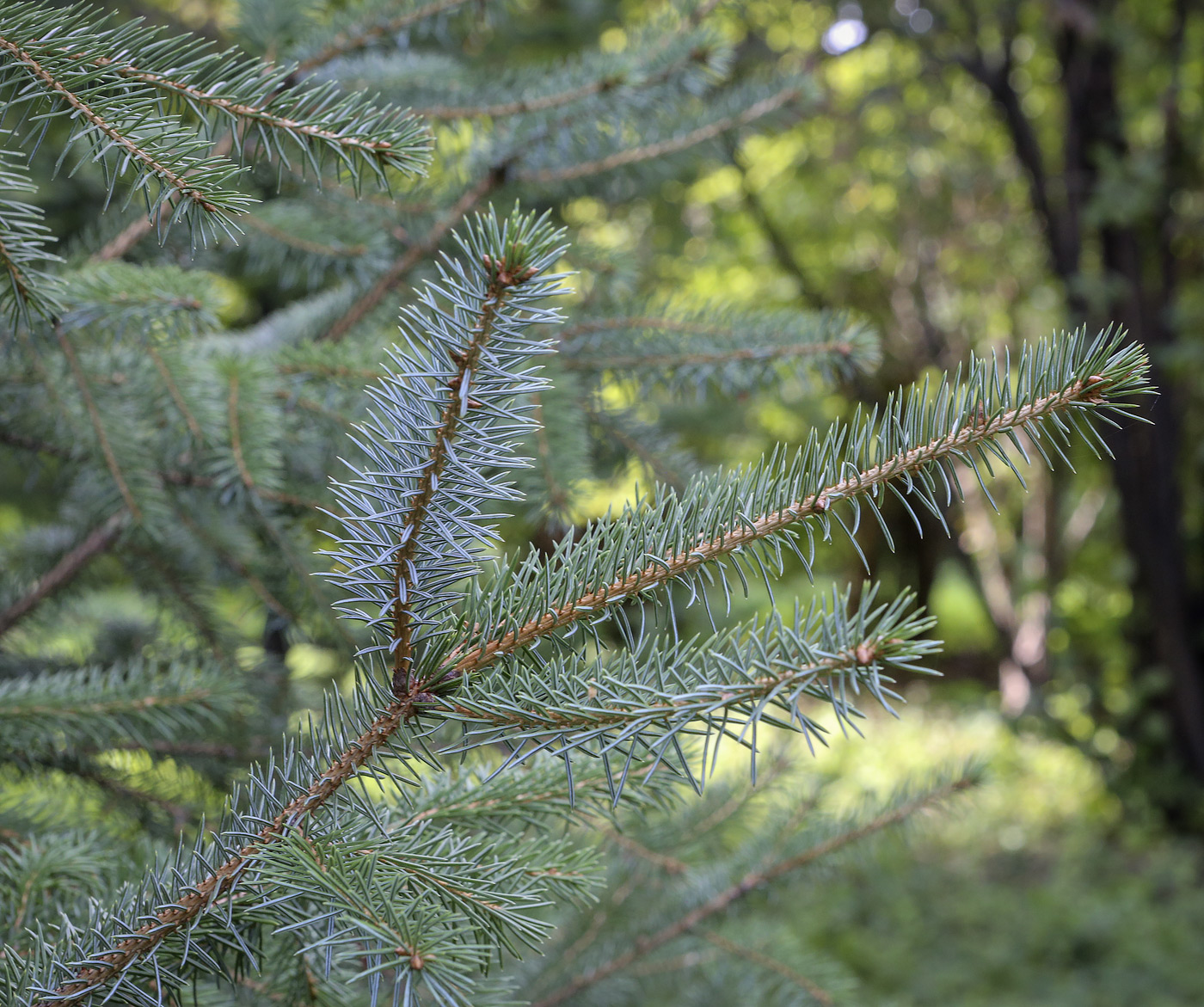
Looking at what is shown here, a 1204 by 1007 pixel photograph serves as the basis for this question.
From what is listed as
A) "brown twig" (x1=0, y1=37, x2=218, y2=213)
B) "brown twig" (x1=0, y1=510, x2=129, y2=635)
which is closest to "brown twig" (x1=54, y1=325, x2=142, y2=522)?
"brown twig" (x1=0, y1=510, x2=129, y2=635)

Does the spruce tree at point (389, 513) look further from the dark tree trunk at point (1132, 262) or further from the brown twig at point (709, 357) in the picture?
the dark tree trunk at point (1132, 262)

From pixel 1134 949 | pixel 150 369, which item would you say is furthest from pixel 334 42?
pixel 1134 949

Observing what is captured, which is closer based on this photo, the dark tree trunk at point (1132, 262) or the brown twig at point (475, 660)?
the brown twig at point (475, 660)

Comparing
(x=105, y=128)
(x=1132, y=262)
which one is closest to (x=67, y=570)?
(x=105, y=128)

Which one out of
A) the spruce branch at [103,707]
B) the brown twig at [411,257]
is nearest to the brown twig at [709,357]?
the brown twig at [411,257]

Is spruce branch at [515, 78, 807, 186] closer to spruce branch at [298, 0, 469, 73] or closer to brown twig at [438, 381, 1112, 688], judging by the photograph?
spruce branch at [298, 0, 469, 73]

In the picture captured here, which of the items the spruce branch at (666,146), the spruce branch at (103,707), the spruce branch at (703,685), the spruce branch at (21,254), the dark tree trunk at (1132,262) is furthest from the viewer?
the dark tree trunk at (1132,262)

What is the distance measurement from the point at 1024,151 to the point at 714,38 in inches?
115

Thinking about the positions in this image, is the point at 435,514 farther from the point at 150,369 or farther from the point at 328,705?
the point at 150,369

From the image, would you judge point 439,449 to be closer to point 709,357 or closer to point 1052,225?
point 709,357

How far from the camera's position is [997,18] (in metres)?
3.47

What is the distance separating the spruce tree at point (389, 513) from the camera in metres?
0.41

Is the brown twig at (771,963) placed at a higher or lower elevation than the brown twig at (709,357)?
lower

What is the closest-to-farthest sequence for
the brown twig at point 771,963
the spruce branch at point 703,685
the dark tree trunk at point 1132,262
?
1. the spruce branch at point 703,685
2. the brown twig at point 771,963
3. the dark tree trunk at point 1132,262
